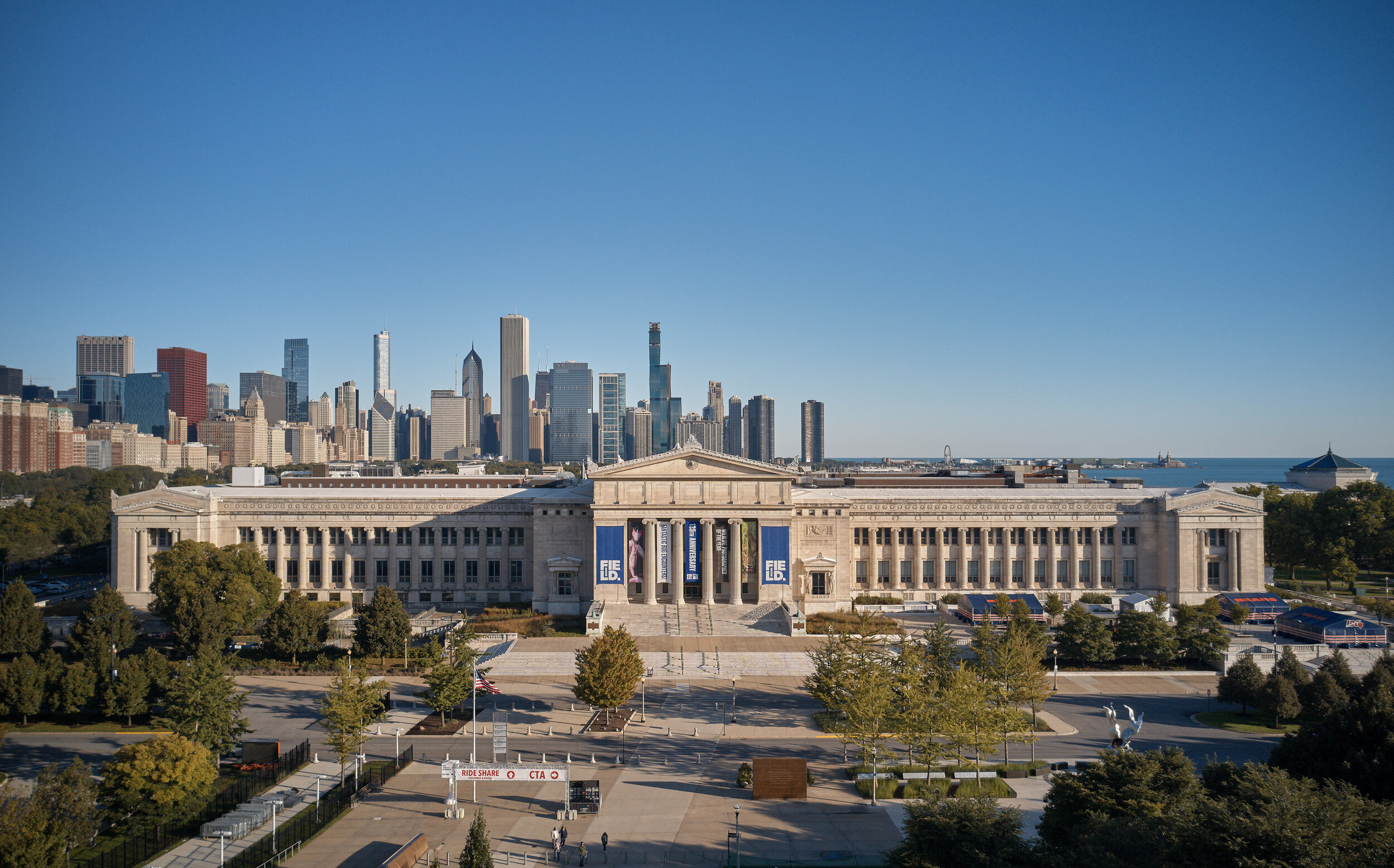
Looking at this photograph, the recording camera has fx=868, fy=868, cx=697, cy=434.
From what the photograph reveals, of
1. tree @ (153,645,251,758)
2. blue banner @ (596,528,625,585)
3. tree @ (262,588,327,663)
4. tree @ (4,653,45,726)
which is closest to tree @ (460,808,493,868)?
tree @ (153,645,251,758)

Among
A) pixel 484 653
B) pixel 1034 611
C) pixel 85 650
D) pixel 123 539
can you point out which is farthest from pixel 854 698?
pixel 123 539

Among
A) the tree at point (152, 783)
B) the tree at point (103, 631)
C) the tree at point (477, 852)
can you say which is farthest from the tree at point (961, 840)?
the tree at point (103, 631)

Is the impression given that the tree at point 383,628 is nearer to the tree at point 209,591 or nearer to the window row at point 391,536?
the tree at point 209,591

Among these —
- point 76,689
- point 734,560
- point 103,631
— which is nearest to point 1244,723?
point 734,560

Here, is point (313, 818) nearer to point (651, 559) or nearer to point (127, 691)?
point (127, 691)

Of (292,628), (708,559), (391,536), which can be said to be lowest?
(292,628)

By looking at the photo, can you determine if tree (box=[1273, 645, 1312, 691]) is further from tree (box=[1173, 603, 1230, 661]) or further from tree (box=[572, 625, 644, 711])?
tree (box=[572, 625, 644, 711])
